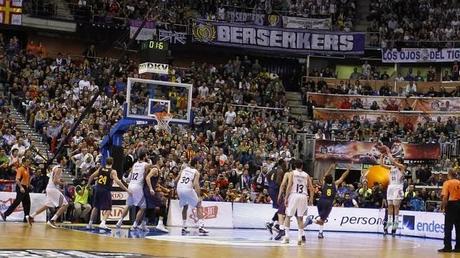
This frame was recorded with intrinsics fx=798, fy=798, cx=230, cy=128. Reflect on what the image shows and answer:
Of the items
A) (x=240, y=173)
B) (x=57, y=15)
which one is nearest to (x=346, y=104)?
(x=240, y=173)

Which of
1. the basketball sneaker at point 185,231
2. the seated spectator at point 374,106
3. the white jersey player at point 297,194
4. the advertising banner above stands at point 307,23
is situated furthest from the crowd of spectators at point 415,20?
the white jersey player at point 297,194

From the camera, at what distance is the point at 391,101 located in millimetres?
41188

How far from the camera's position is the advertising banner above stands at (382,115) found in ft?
131

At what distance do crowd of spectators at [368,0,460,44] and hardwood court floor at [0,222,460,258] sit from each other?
24.6m

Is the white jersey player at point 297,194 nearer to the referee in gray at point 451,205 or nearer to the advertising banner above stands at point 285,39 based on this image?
the referee in gray at point 451,205

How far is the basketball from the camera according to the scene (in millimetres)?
33562

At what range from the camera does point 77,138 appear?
95.2 ft

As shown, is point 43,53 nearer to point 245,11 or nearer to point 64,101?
point 64,101

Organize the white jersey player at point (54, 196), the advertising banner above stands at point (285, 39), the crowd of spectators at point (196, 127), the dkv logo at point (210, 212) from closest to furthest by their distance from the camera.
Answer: the white jersey player at point (54, 196), the dkv logo at point (210, 212), the crowd of spectators at point (196, 127), the advertising banner above stands at point (285, 39)

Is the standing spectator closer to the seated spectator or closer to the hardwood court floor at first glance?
the hardwood court floor

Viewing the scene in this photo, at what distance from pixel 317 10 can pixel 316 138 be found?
34.6 feet

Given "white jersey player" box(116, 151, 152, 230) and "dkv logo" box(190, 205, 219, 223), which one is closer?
"white jersey player" box(116, 151, 152, 230)

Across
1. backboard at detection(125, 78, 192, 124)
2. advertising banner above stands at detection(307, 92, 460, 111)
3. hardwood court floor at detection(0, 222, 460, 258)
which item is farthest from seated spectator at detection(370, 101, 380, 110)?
hardwood court floor at detection(0, 222, 460, 258)

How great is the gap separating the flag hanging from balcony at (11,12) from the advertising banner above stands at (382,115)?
15250 millimetres
